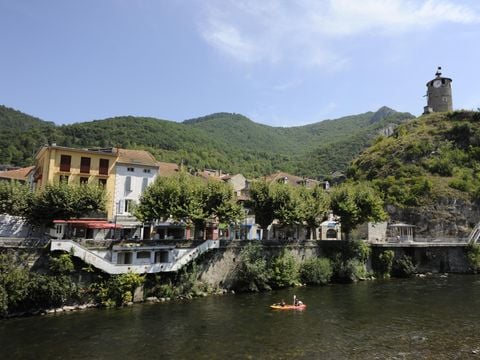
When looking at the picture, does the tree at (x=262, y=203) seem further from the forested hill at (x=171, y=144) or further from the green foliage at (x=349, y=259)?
the forested hill at (x=171, y=144)

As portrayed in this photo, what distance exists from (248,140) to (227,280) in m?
157

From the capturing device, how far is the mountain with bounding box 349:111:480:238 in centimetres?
6612

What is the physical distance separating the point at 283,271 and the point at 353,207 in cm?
1415

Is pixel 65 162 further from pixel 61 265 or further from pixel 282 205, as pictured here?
pixel 282 205

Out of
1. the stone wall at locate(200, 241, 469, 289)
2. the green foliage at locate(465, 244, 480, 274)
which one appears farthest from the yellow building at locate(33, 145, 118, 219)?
the green foliage at locate(465, 244, 480, 274)

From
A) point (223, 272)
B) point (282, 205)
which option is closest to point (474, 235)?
point (282, 205)

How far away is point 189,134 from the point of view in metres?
152

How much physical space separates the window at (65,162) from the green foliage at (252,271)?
23608 millimetres

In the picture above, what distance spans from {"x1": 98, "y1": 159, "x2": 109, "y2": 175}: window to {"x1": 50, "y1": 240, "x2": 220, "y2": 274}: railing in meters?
16.5

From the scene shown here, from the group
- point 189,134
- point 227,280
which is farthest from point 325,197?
point 189,134

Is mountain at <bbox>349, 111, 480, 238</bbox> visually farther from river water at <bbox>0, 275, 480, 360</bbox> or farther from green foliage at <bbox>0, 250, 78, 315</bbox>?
green foliage at <bbox>0, 250, 78, 315</bbox>

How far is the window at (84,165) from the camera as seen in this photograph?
45.9 m

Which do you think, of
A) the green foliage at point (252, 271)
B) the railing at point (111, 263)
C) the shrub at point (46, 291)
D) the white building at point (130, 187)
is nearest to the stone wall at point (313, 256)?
the green foliage at point (252, 271)

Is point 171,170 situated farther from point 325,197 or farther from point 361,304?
point 361,304
